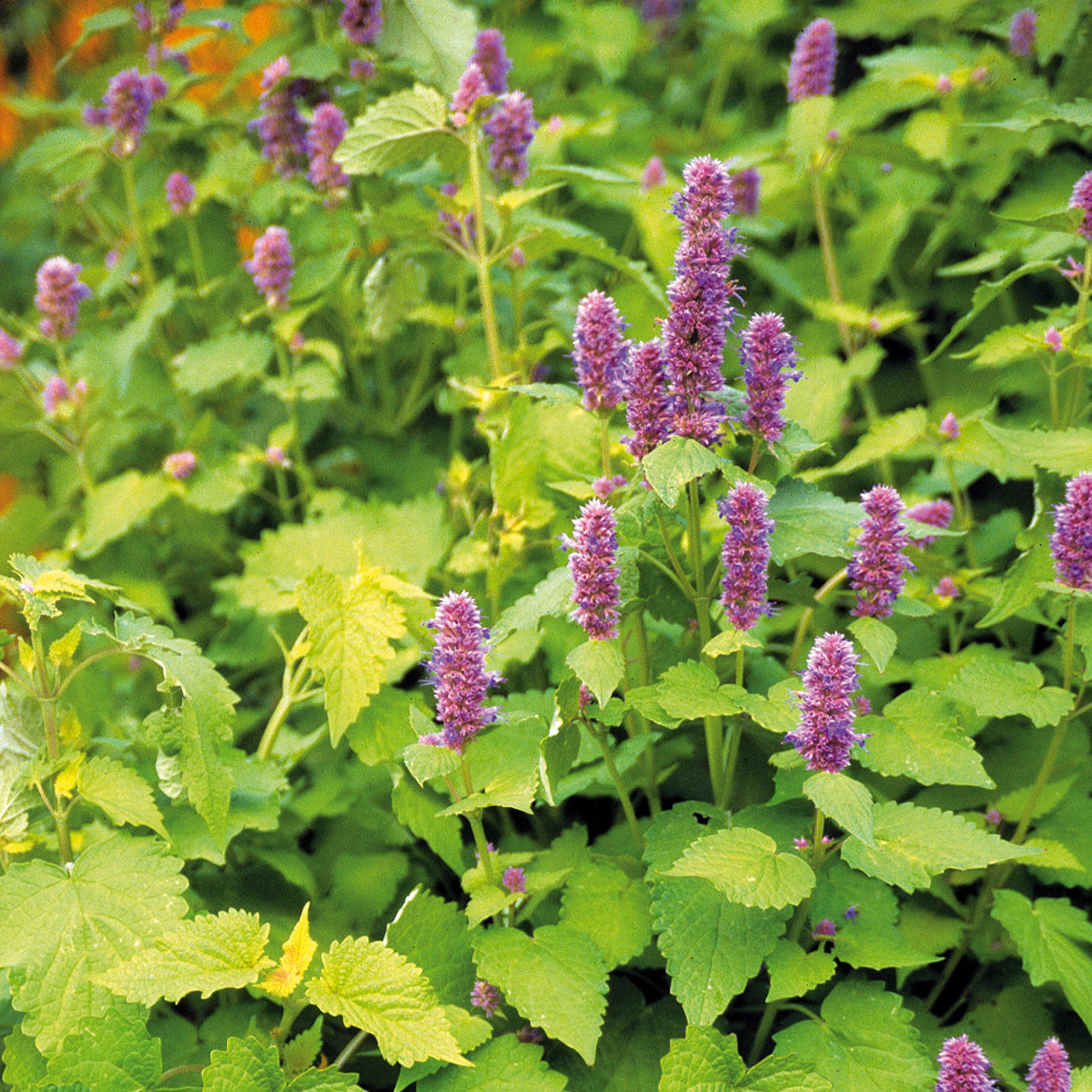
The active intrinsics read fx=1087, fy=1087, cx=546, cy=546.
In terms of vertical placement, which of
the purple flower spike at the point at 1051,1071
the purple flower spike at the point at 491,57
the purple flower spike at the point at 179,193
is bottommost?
the purple flower spike at the point at 1051,1071

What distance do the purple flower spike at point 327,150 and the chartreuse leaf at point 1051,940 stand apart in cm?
196

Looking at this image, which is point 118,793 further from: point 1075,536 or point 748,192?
point 748,192

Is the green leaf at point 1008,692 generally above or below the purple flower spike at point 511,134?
below

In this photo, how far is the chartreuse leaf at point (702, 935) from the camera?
1409 millimetres

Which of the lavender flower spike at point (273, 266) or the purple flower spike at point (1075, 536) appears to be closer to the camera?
the purple flower spike at point (1075, 536)

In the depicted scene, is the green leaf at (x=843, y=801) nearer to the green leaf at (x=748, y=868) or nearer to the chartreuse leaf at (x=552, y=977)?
the green leaf at (x=748, y=868)

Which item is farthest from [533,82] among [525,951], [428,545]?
[525,951]

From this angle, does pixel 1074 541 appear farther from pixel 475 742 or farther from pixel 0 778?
pixel 0 778

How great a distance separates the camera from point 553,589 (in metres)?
1.52

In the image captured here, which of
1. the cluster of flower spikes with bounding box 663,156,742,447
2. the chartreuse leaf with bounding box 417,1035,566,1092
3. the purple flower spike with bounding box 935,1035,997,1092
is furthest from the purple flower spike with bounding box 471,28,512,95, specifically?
the purple flower spike with bounding box 935,1035,997,1092

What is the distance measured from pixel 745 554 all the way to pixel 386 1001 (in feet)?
2.44

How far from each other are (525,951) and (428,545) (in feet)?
3.21

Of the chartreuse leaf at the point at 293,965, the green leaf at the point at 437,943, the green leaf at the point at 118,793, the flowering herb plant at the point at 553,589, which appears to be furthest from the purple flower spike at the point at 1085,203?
the green leaf at the point at 118,793

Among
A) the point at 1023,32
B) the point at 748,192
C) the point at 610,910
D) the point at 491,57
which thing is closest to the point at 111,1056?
the point at 610,910
